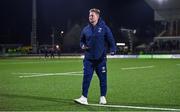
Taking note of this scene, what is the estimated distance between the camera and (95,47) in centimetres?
996

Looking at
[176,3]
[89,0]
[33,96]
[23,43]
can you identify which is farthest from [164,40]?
[33,96]

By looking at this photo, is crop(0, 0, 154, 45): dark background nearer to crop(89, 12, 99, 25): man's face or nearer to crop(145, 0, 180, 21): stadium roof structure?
crop(145, 0, 180, 21): stadium roof structure

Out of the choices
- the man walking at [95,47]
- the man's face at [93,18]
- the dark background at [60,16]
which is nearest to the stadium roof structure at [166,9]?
the dark background at [60,16]

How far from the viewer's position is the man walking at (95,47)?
32.6 ft

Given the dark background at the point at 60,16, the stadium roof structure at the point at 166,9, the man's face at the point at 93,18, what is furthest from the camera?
the stadium roof structure at the point at 166,9

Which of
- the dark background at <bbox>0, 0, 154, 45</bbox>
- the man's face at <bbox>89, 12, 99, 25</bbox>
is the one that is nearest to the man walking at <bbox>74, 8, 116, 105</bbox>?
the man's face at <bbox>89, 12, 99, 25</bbox>

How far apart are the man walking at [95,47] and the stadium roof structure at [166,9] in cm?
7376

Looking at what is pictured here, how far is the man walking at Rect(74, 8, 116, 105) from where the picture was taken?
993 cm

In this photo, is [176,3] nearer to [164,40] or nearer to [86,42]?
[164,40]

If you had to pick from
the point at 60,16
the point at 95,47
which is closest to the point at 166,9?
the point at 60,16

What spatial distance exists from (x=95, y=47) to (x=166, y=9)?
78093 millimetres

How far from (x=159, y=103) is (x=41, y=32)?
75.1 metres

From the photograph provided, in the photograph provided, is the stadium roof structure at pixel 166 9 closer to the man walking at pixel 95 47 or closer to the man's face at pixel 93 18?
the man walking at pixel 95 47

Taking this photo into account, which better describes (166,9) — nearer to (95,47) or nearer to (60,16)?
(60,16)
